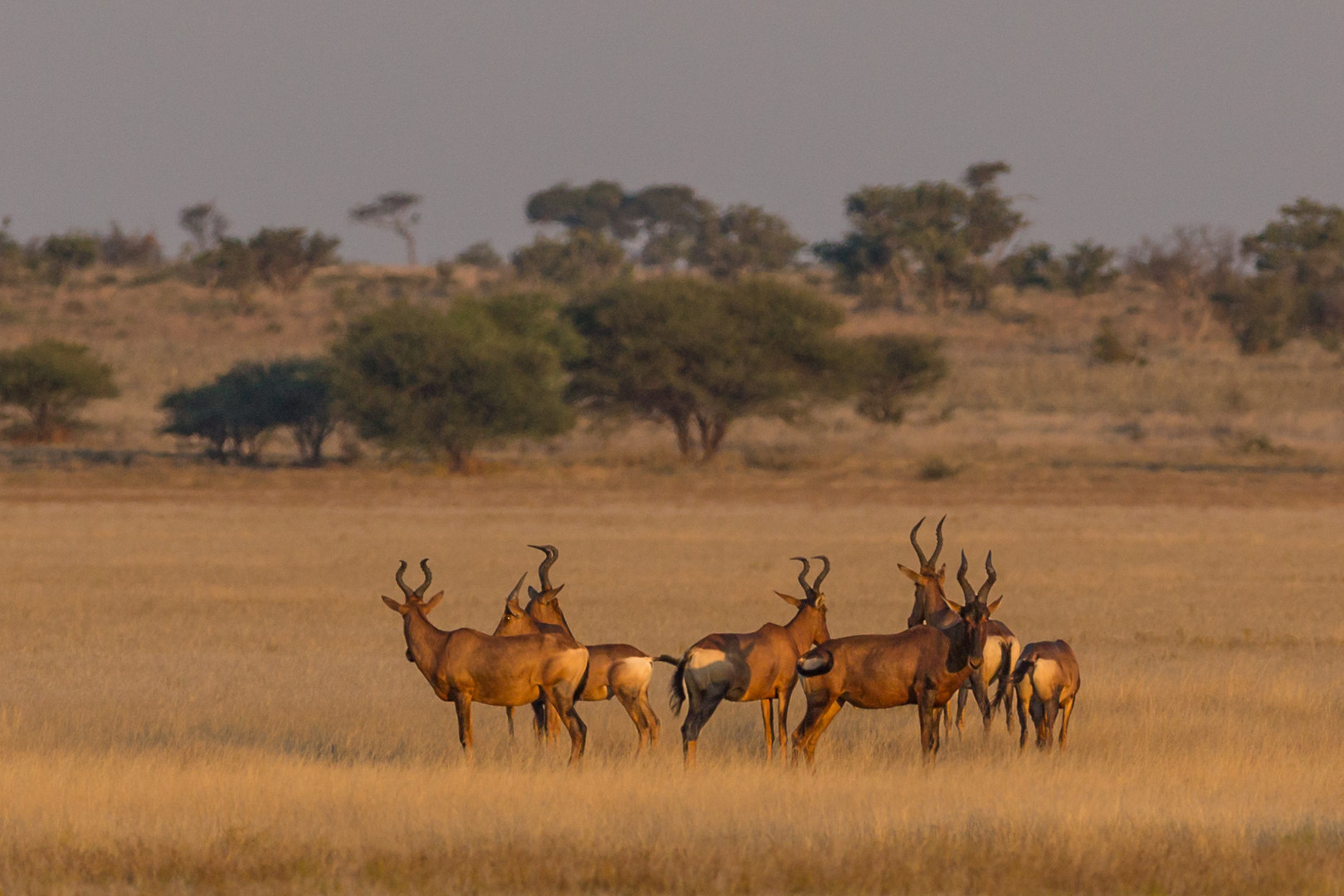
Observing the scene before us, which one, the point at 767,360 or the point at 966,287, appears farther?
the point at 966,287

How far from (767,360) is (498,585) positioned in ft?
117

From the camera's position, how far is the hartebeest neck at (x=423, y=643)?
10.4 m

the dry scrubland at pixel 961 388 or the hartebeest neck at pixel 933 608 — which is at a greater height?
the dry scrubland at pixel 961 388

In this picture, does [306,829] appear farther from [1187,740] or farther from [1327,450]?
[1327,450]

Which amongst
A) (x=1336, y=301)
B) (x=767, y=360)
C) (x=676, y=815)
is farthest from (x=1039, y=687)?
(x=1336, y=301)

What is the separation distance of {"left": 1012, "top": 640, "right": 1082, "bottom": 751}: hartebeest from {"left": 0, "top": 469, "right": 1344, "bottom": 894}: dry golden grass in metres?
0.34

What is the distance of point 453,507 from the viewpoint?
42.8m

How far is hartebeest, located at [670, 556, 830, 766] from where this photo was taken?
10195 millimetres

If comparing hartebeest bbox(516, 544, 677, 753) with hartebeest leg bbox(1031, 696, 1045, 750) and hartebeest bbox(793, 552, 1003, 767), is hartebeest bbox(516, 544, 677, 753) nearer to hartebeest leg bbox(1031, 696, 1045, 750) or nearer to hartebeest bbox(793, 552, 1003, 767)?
hartebeest bbox(793, 552, 1003, 767)

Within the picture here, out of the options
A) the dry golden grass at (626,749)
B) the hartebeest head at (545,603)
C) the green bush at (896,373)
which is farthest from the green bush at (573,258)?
the hartebeest head at (545,603)

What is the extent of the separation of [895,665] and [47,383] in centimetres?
5660

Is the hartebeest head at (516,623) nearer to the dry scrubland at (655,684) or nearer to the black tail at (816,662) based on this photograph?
the dry scrubland at (655,684)

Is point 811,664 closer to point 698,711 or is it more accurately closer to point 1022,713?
point 698,711

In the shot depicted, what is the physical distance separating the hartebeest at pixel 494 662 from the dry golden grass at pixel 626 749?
0.46 metres
